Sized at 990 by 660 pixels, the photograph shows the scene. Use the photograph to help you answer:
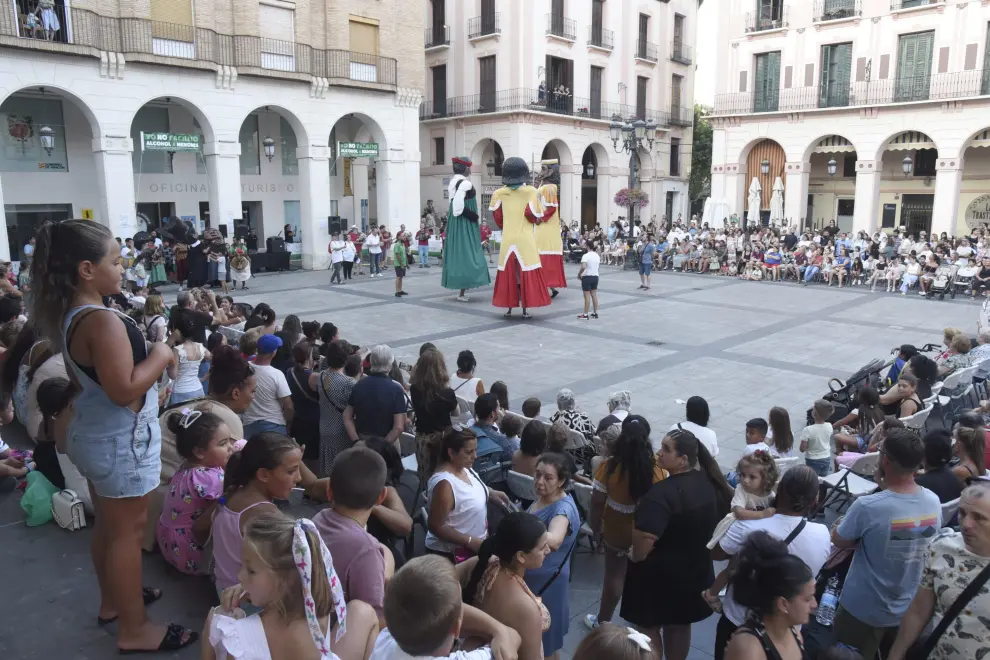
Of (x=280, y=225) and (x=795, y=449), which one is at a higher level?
(x=280, y=225)

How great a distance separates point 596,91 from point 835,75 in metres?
10.0

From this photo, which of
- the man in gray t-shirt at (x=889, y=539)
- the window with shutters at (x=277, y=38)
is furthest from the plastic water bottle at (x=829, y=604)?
the window with shutters at (x=277, y=38)

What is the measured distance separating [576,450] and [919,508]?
8.62ft

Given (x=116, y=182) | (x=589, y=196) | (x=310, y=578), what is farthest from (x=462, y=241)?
(x=589, y=196)

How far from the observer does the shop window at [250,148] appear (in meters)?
25.4

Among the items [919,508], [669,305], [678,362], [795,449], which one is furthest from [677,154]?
[919,508]

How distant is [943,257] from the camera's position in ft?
63.2

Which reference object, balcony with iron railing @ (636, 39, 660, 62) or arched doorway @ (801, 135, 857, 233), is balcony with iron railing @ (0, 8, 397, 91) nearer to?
balcony with iron railing @ (636, 39, 660, 62)

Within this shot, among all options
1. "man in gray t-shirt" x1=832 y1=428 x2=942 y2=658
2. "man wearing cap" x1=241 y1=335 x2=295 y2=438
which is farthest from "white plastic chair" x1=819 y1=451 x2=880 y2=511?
"man wearing cap" x1=241 y1=335 x2=295 y2=438

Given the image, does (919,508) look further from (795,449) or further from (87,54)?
(87,54)

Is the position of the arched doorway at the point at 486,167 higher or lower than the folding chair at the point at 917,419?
higher

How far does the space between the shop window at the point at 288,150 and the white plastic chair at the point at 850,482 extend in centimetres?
2354

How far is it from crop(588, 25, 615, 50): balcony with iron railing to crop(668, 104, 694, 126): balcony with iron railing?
533 cm

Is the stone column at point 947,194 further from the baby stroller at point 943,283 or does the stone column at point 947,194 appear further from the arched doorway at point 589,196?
the arched doorway at point 589,196
